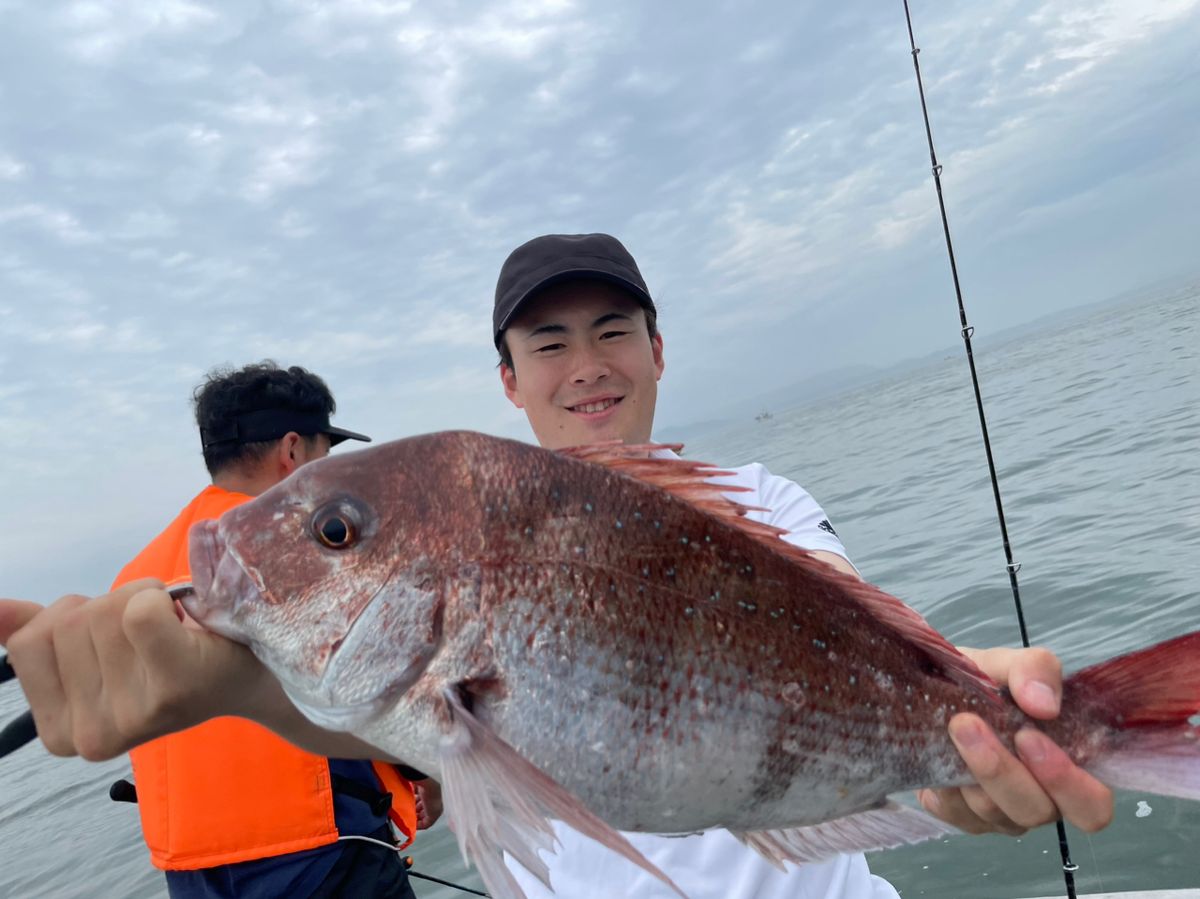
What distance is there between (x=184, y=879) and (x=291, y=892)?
1.83 ft

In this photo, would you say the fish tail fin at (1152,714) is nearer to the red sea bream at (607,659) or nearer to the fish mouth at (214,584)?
the red sea bream at (607,659)

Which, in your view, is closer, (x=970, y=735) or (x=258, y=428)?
(x=970, y=735)

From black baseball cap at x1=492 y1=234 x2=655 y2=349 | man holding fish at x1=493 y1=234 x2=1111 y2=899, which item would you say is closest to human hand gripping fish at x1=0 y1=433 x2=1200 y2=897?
man holding fish at x1=493 y1=234 x2=1111 y2=899

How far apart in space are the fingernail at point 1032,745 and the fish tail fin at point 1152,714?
13 centimetres

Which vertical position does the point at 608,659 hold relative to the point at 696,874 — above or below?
above

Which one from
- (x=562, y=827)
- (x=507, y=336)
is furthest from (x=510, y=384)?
(x=562, y=827)

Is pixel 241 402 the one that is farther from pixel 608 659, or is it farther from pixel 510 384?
pixel 608 659

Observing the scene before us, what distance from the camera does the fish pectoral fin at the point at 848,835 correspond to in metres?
1.78

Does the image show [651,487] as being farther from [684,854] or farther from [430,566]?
[684,854]

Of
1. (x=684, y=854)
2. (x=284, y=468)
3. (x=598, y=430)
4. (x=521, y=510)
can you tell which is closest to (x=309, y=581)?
(x=521, y=510)

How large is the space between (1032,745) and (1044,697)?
0.37 feet

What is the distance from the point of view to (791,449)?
36.1 meters

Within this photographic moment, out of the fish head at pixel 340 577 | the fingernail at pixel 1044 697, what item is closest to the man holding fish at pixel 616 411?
the fingernail at pixel 1044 697

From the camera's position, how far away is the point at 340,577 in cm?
158
